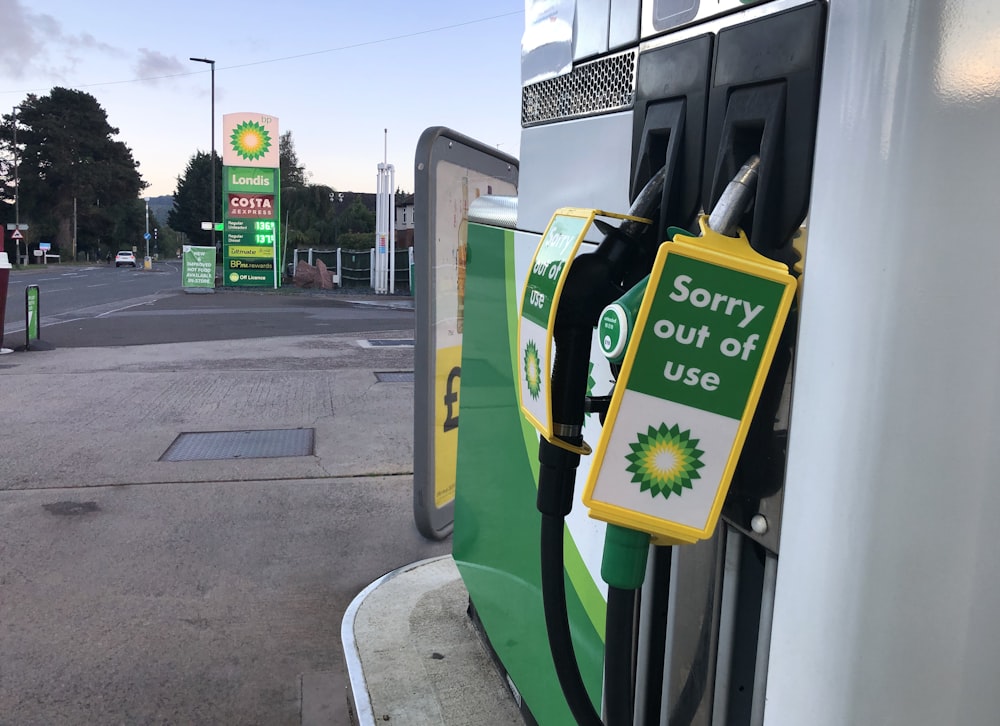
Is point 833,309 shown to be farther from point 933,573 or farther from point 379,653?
point 379,653

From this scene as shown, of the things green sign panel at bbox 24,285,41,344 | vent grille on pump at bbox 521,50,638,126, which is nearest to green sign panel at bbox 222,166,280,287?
green sign panel at bbox 24,285,41,344

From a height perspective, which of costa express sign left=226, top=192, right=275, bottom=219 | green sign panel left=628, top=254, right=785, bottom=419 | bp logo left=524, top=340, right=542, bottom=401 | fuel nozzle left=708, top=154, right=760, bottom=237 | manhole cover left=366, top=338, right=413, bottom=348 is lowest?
manhole cover left=366, top=338, right=413, bottom=348

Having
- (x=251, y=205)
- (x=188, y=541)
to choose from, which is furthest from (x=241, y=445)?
(x=251, y=205)

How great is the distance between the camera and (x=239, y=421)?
6.69 meters

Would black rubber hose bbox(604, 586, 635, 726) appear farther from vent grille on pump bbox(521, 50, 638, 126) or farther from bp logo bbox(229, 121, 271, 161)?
bp logo bbox(229, 121, 271, 161)

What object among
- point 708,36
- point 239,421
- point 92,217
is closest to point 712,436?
point 708,36

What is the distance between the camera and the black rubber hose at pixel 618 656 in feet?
3.95

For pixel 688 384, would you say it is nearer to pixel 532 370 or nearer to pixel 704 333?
pixel 704 333

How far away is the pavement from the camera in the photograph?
271 cm

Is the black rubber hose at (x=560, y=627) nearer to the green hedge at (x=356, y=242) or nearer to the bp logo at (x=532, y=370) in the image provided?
the bp logo at (x=532, y=370)

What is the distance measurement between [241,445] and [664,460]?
5323 mm

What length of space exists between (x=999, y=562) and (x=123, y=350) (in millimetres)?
11649

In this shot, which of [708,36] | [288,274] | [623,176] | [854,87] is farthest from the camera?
[288,274]

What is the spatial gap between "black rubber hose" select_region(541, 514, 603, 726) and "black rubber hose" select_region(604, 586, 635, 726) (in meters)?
0.10
